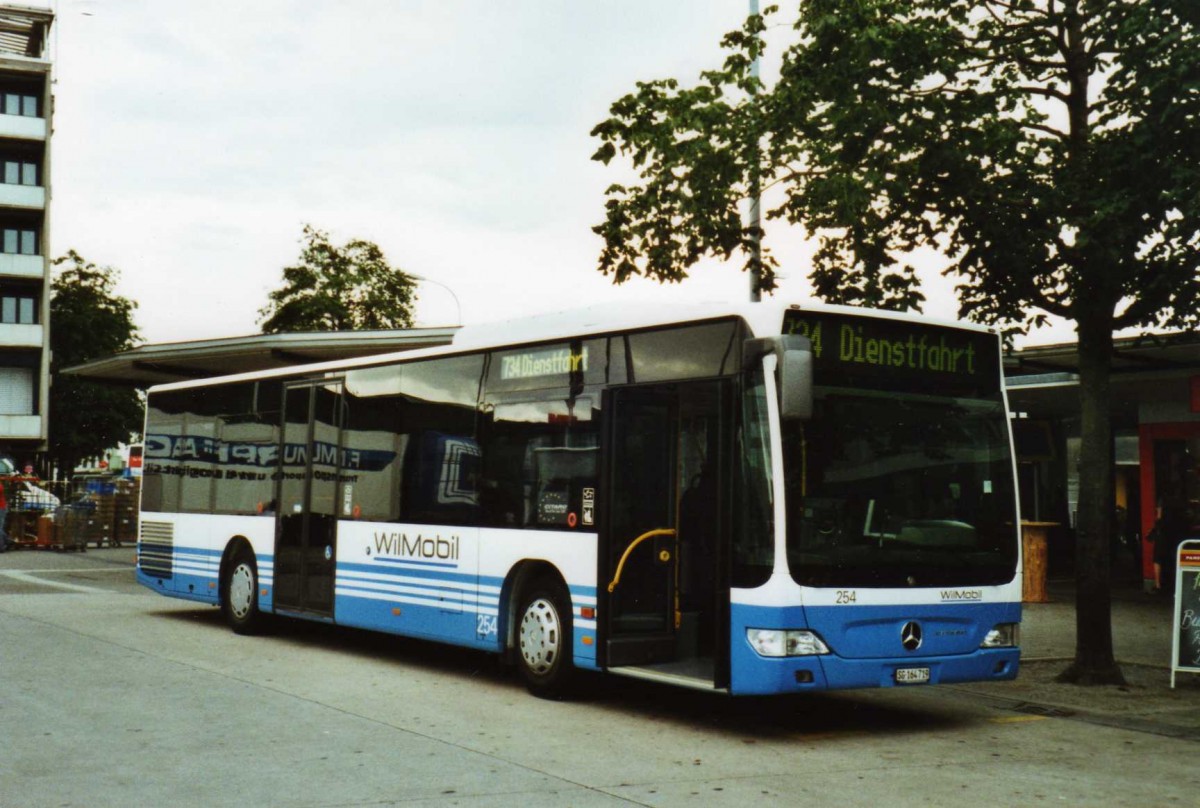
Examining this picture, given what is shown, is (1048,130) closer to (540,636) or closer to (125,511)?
(540,636)

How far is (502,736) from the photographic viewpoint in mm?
9156

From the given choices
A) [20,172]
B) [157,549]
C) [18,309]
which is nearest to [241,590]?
[157,549]

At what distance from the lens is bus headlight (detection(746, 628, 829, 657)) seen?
899cm


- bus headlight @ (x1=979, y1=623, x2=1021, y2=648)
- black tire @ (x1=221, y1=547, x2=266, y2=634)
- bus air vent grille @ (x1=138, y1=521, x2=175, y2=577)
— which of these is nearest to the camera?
bus headlight @ (x1=979, y1=623, x2=1021, y2=648)

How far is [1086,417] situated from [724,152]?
13.5 feet

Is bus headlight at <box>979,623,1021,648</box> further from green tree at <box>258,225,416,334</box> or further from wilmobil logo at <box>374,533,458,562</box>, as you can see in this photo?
green tree at <box>258,225,416,334</box>

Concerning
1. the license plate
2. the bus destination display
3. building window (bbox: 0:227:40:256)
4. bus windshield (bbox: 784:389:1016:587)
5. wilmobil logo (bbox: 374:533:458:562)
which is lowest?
the license plate

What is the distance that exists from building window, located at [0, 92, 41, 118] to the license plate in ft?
204

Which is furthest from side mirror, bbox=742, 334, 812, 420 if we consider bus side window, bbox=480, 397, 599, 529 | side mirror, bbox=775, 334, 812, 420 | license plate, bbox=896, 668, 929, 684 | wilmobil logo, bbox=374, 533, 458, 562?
wilmobil logo, bbox=374, 533, 458, 562

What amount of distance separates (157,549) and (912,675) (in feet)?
36.6

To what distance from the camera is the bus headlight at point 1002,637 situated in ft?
Answer: 32.8

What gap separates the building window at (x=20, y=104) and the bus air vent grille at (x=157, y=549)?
51.6 metres

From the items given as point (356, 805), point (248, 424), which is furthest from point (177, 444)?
point (356, 805)

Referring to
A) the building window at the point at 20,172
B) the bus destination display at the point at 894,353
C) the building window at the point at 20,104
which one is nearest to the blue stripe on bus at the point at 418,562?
the bus destination display at the point at 894,353
